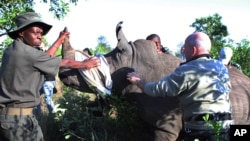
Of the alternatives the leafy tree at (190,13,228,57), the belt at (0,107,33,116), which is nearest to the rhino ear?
the belt at (0,107,33,116)

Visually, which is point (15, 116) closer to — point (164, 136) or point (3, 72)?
point (3, 72)

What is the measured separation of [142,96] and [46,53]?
145 centimetres

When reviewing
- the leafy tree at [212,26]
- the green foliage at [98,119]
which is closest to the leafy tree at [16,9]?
the green foliage at [98,119]

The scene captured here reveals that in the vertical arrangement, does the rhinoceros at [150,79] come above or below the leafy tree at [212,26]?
below

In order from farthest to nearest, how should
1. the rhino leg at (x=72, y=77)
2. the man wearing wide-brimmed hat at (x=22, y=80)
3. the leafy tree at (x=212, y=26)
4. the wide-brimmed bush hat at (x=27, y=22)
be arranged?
1. the leafy tree at (x=212, y=26)
2. the rhino leg at (x=72, y=77)
3. the wide-brimmed bush hat at (x=27, y=22)
4. the man wearing wide-brimmed hat at (x=22, y=80)

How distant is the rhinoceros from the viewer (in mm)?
5664

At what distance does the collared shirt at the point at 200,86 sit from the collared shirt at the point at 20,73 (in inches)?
53.1

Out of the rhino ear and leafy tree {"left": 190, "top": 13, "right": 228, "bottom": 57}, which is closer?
the rhino ear

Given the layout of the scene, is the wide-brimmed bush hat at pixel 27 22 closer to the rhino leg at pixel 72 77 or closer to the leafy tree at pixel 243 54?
the rhino leg at pixel 72 77

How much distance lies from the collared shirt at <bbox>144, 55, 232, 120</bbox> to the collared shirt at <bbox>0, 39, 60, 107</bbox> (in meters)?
1.35

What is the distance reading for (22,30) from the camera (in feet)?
16.5

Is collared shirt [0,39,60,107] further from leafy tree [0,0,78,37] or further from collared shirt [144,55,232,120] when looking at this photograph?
leafy tree [0,0,78,37]

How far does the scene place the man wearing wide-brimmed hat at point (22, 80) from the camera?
192 inches

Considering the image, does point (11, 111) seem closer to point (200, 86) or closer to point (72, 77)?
point (72, 77)
